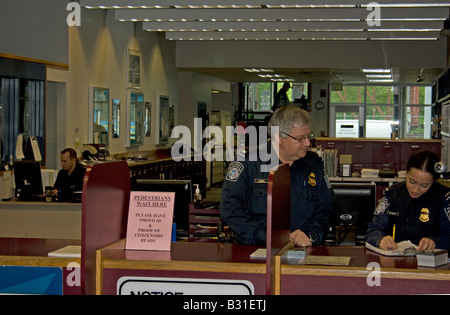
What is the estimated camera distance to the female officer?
4.12m

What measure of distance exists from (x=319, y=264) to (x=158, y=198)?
2.77ft

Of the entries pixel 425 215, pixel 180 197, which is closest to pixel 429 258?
pixel 425 215

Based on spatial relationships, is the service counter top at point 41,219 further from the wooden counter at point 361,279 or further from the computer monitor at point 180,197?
the wooden counter at point 361,279

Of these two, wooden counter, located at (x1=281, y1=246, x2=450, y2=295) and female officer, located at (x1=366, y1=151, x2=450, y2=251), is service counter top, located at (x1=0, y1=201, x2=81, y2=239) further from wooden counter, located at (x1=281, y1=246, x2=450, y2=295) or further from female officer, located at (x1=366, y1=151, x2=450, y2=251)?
wooden counter, located at (x1=281, y1=246, x2=450, y2=295)

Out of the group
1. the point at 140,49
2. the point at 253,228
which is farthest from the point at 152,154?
the point at 253,228

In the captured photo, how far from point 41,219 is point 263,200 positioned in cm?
371

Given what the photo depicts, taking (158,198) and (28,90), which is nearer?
(158,198)

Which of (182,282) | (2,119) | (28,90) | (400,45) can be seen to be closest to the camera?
(182,282)

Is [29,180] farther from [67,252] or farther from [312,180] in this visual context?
[67,252]

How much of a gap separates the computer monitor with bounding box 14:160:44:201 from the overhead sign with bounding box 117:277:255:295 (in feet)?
16.0
